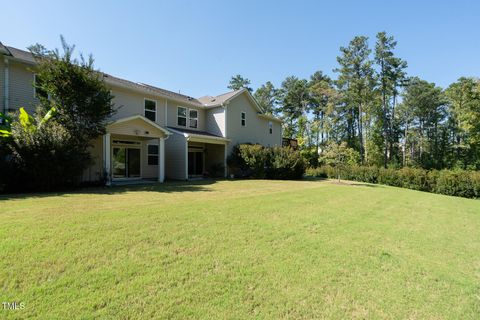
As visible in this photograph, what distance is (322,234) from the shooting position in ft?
17.2

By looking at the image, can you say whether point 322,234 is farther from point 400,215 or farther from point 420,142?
point 420,142

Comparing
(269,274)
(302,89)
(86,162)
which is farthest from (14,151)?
(302,89)

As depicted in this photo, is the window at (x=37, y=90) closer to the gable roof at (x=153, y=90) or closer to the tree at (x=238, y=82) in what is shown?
the gable roof at (x=153, y=90)

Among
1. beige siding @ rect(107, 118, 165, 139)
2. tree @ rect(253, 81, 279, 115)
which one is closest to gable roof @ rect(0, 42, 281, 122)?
beige siding @ rect(107, 118, 165, 139)

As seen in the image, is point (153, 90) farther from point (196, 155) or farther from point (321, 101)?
point (321, 101)

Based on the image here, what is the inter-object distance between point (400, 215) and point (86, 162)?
40.4 ft

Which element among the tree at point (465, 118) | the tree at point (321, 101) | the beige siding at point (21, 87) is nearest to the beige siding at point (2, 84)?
the beige siding at point (21, 87)

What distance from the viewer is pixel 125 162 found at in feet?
47.6

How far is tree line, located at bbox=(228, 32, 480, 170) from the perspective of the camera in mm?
33906

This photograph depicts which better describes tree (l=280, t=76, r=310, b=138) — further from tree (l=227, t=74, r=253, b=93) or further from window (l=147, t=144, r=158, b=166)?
window (l=147, t=144, r=158, b=166)

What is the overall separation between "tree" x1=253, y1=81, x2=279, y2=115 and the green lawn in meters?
40.0

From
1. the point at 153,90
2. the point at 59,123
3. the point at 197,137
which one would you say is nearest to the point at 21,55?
the point at 59,123

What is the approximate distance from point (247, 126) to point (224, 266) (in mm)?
17881

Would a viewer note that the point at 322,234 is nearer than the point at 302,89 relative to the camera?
Yes
